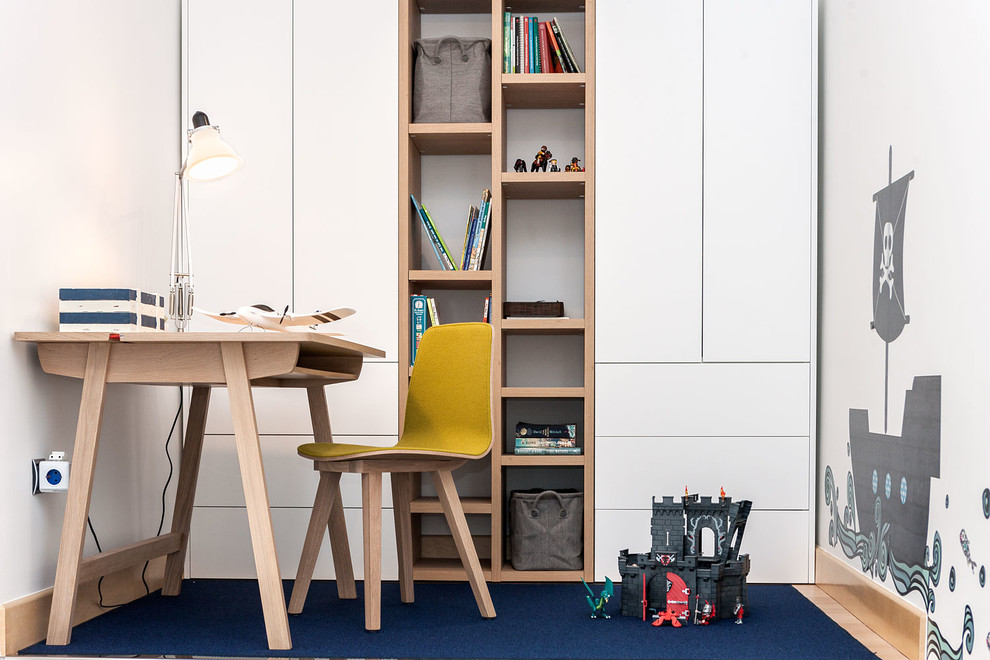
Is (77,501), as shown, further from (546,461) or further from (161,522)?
(546,461)

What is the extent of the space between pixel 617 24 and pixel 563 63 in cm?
24

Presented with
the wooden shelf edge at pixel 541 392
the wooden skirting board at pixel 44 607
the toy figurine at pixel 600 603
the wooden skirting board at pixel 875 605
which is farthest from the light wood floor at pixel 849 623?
the wooden skirting board at pixel 44 607

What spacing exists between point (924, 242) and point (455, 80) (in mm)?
1753

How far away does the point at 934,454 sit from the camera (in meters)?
2.03

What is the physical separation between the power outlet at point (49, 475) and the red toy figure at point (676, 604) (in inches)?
66.1

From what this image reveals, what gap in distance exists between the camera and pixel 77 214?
245 cm

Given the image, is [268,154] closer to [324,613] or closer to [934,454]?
[324,613]

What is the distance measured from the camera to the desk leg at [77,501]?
7.06 feet

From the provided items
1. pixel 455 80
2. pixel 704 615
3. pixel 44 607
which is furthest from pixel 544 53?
pixel 44 607

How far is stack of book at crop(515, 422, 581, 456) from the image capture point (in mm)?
3076

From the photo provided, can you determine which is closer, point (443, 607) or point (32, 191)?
point (32, 191)

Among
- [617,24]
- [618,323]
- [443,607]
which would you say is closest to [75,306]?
[443,607]

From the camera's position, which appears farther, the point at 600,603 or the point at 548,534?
the point at 548,534

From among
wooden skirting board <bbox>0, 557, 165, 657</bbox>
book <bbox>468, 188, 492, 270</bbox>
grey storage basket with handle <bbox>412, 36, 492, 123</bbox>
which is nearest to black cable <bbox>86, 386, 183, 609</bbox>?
wooden skirting board <bbox>0, 557, 165, 657</bbox>
